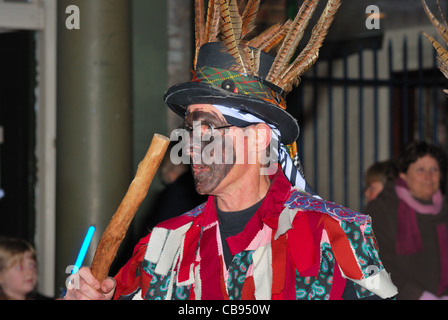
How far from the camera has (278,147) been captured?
9.05ft

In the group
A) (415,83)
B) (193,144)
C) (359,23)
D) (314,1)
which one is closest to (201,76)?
(193,144)

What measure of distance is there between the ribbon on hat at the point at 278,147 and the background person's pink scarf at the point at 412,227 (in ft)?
7.89

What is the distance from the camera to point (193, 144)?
104 inches

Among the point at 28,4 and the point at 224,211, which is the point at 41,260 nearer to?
the point at 28,4

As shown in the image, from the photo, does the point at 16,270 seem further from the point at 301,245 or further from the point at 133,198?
the point at 301,245

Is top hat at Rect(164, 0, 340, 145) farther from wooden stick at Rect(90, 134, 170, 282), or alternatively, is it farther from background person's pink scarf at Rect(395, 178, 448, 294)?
background person's pink scarf at Rect(395, 178, 448, 294)

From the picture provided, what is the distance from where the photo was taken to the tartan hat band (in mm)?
2631

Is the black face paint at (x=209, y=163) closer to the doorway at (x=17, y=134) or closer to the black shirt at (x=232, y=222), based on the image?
the black shirt at (x=232, y=222)

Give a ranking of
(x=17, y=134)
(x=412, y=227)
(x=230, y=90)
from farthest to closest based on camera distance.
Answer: (x=17, y=134)
(x=412, y=227)
(x=230, y=90)

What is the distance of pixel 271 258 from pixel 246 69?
72cm

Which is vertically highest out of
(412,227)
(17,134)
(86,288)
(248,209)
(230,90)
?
(230,90)

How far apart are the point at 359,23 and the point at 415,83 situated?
5.36 ft

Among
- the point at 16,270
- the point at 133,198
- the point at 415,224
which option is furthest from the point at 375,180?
the point at 133,198

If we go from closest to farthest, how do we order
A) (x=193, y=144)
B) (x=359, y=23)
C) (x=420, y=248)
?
(x=193, y=144), (x=420, y=248), (x=359, y=23)
